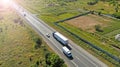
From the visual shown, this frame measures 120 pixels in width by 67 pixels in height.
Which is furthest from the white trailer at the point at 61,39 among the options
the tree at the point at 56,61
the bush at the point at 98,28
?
the bush at the point at 98,28

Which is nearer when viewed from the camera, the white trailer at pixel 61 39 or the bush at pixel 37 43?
the white trailer at pixel 61 39

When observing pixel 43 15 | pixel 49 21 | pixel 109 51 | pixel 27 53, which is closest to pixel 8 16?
pixel 43 15

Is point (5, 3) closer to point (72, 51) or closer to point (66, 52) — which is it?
point (72, 51)

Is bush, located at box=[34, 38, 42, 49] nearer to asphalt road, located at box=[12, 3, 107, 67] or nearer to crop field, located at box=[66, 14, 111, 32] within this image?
asphalt road, located at box=[12, 3, 107, 67]

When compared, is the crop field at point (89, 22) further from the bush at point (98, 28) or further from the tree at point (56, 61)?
the tree at point (56, 61)

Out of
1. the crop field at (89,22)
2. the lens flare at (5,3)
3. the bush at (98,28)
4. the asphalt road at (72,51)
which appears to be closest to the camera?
the asphalt road at (72,51)

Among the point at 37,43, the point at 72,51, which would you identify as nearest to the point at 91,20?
the point at 72,51

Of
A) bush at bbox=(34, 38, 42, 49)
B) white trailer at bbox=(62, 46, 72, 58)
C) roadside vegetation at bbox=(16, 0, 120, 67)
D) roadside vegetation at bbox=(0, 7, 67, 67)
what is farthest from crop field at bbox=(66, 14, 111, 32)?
white trailer at bbox=(62, 46, 72, 58)

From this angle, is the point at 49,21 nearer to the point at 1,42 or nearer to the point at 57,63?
the point at 1,42
